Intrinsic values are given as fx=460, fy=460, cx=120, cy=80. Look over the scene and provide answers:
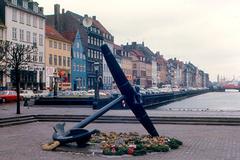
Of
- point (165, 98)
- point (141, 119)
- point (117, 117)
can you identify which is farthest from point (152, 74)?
point (141, 119)

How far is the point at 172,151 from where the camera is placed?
15336 mm

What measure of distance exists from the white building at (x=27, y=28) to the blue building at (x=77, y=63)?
1336cm

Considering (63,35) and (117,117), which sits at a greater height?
(63,35)

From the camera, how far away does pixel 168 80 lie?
18912 cm

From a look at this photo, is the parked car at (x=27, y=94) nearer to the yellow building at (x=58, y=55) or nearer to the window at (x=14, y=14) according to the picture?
the window at (x=14, y=14)

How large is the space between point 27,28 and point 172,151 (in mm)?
60181

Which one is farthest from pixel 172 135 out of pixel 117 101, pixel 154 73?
pixel 154 73

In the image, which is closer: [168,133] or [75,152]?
[75,152]

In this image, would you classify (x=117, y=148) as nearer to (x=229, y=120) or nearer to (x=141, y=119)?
(x=141, y=119)

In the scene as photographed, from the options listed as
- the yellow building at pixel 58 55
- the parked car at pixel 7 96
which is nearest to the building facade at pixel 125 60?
the yellow building at pixel 58 55

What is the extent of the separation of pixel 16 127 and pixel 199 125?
990 centimetres

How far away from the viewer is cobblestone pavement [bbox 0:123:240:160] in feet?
46.8

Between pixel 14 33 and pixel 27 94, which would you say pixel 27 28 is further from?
pixel 27 94

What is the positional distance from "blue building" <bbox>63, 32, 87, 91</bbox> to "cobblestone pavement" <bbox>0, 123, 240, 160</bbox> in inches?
2552
